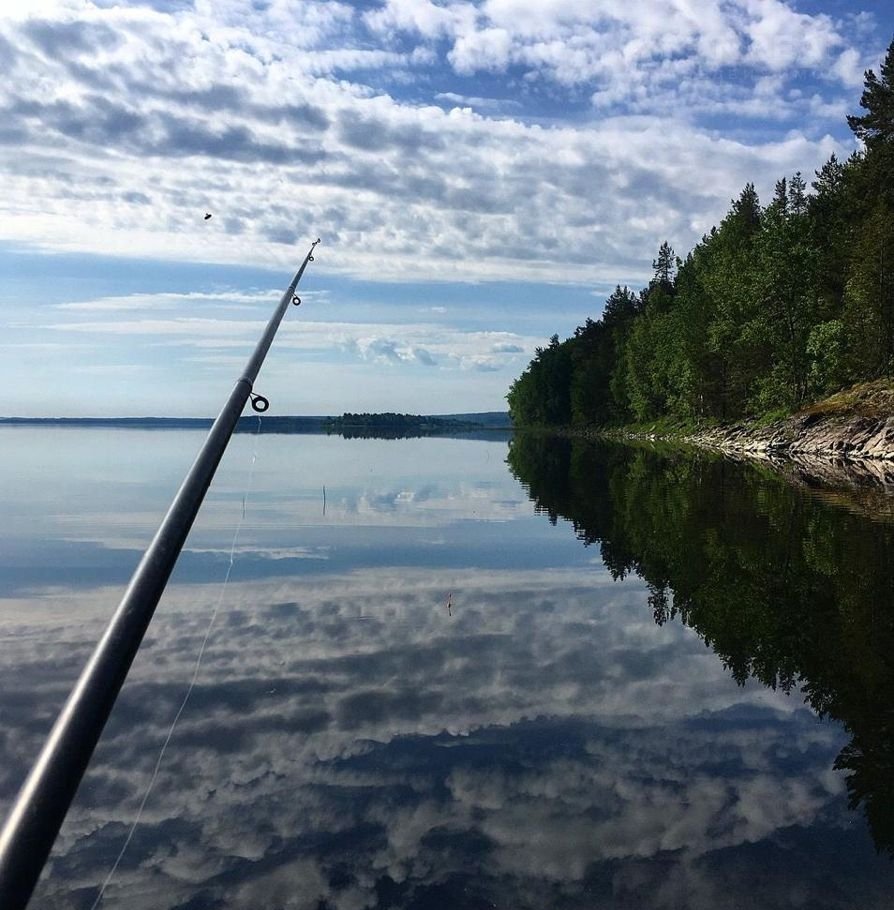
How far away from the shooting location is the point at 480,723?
11.0 m

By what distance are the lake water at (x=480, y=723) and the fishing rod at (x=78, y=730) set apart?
406 cm

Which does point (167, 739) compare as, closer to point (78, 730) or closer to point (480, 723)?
point (480, 723)

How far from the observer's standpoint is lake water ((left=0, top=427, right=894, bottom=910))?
24.5 feet

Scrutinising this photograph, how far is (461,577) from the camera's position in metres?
20.7

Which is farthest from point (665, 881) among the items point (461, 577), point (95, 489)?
point (95, 489)

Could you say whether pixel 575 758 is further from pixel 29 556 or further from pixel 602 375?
pixel 602 375

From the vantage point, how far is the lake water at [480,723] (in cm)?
748

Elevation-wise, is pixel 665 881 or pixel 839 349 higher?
pixel 839 349

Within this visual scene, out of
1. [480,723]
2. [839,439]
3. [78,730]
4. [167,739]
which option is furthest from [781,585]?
[839,439]

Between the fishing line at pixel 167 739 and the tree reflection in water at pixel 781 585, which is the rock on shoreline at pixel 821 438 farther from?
the fishing line at pixel 167 739

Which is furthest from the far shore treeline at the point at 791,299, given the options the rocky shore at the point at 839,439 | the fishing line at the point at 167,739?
the fishing line at the point at 167,739

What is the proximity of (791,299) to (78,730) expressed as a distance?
80.6m

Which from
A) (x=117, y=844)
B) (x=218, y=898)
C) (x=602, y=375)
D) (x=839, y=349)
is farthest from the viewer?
(x=602, y=375)

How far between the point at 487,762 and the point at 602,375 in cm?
15376
